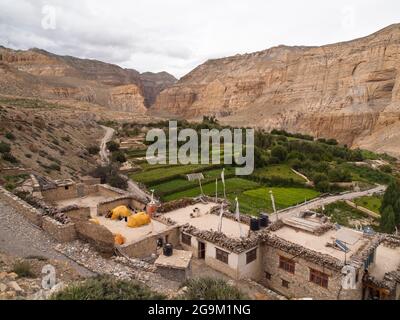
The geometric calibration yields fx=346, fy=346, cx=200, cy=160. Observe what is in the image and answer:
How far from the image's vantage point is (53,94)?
371 ft

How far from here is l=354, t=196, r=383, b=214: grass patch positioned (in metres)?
29.9

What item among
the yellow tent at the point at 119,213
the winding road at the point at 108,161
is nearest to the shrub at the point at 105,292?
the yellow tent at the point at 119,213

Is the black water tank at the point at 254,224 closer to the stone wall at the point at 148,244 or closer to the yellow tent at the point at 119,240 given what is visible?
the stone wall at the point at 148,244

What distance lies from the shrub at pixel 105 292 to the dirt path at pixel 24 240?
7.95ft

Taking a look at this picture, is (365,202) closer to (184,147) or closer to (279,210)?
(279,210)

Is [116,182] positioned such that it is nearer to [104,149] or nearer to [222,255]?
[222,255]

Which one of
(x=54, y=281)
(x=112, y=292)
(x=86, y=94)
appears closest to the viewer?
(x=112, y=292)

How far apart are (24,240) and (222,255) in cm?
687

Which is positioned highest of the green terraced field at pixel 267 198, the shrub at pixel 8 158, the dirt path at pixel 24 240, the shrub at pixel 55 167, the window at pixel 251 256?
the shrub at pixel 8 158

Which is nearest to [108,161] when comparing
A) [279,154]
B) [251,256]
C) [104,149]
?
[104,149]

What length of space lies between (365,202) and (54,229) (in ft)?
92.0

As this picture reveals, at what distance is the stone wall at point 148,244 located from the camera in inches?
486

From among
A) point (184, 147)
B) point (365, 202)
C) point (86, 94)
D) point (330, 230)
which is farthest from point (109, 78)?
point (330, 230)

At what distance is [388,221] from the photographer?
2289 centimetres
